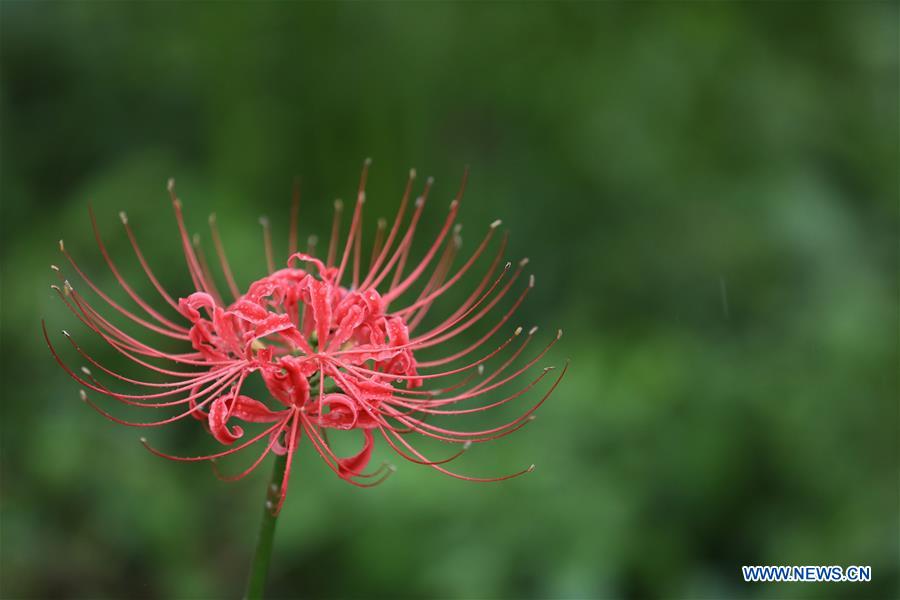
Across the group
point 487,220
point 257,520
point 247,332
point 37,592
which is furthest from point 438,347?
point 247,332

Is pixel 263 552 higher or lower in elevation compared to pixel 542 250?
lower

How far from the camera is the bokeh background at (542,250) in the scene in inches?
125

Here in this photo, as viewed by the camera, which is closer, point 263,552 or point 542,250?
point 263,552

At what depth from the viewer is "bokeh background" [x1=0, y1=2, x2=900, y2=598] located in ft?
10.4

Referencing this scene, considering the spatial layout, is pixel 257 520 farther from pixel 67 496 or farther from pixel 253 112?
pixel 253 112

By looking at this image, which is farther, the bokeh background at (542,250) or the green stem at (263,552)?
the bokeh background at (542,250)

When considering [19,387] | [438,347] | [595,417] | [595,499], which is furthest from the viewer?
[438,347]

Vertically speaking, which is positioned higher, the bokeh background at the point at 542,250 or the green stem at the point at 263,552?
the bokeh background at the point at 542,250

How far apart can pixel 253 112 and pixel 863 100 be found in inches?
119

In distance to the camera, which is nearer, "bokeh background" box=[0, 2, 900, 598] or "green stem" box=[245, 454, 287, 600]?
"green stem" box=[245, 454, 287, 600]

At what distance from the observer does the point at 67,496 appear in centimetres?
345

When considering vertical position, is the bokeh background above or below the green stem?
above

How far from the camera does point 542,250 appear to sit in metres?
4.55

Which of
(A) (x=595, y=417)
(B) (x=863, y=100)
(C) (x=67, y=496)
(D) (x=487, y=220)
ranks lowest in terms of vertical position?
(C) (x=67, y=496)
